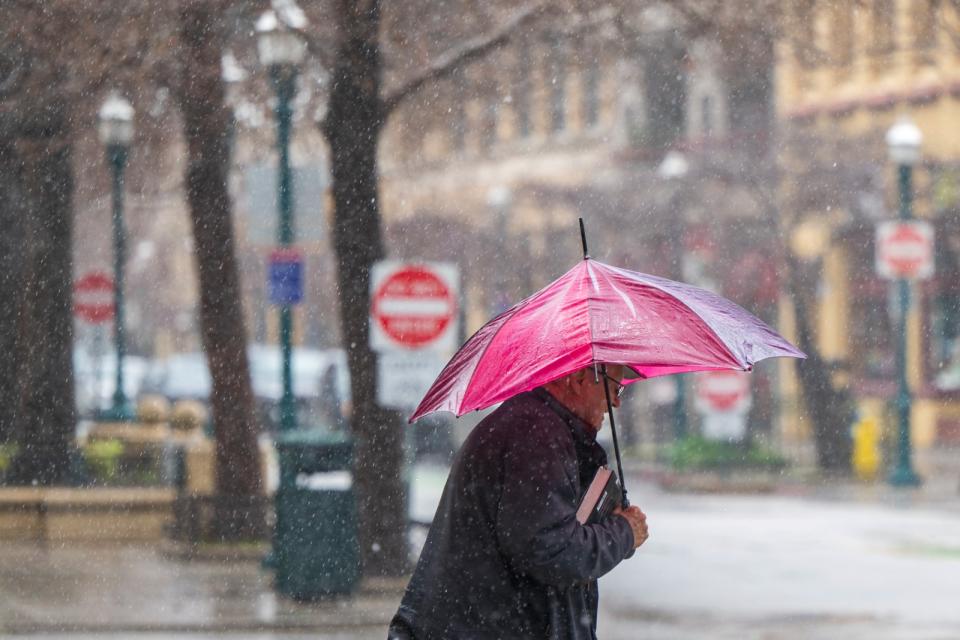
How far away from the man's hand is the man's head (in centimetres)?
22

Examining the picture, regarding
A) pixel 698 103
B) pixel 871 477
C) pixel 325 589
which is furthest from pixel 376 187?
pixel 698 103

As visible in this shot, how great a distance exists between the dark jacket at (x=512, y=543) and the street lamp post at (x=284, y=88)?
1104cm

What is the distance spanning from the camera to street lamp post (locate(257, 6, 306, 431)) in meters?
15.8

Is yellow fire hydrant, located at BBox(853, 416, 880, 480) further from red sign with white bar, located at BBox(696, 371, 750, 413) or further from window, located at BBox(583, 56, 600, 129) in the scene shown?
window, located at BBox(583, 56, 600, 129)

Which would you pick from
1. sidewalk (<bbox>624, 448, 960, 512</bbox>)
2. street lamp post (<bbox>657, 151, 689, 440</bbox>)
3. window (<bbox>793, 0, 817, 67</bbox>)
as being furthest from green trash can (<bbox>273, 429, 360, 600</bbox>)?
street lamp post (<bbox>657, 151, 689, 440</bbox>)

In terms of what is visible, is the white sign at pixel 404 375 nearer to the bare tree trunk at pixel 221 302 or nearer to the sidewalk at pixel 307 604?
the sidewalk at pixel 307 604

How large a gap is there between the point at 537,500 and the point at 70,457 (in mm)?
16639

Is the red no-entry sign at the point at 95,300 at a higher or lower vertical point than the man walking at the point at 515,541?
higher

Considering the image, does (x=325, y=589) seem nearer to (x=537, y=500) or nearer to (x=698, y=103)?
(x=537, y=500)

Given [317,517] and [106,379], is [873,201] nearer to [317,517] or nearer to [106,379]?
[317,517]

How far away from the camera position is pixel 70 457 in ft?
68.1

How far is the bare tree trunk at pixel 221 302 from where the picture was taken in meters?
17.8

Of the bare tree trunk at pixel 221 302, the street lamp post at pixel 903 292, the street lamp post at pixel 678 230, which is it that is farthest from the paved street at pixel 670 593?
the street lamp post at pixel 678 230

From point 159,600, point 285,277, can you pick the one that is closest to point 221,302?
point 285,277
